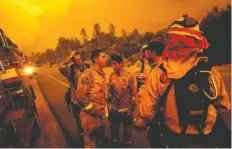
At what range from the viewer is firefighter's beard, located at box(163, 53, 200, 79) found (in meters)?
2.28

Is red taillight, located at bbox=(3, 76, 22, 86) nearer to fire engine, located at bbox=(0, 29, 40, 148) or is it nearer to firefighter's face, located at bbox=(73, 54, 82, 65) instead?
fire engine, located at bbox=(0, 29, 40, 148)

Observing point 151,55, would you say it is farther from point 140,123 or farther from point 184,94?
point 184,94

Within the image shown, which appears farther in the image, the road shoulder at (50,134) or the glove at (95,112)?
the road shoulder at (50,134)

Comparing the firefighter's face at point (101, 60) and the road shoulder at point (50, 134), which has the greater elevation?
the firefighter's face at point (101, 60)

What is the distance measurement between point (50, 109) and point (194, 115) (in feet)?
26.3

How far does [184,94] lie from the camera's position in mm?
2242

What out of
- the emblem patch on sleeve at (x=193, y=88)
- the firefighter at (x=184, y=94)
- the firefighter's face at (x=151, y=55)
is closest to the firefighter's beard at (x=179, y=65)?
the firefighter at (x=184, y=94)

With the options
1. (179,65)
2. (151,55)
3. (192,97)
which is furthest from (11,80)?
(192,97)

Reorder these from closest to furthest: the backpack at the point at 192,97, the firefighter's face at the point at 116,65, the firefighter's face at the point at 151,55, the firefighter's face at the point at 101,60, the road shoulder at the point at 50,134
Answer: the backpack at the point at 192,97, the firefighter's face at the point at 151,55, the firefighter's face at the point at 101,60, the firefighter's face at the point at 116,65, the road shoulder at the point at 50,134

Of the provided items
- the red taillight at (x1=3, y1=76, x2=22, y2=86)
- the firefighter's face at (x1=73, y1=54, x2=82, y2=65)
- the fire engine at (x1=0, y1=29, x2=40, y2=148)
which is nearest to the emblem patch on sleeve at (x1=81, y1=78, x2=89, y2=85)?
the firefighter's face at (x1=73, y1=54, x2=82, y2=65)

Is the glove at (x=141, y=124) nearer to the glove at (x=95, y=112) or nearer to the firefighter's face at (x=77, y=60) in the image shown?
the glove at (x=95, y=112)

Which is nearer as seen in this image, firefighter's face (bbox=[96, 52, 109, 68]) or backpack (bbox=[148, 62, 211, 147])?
backpack (bbox=[148, 62, 211, 147])

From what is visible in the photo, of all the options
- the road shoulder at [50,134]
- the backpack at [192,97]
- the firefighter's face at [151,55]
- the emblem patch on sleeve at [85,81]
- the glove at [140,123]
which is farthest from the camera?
the road shoulder at [50,134]

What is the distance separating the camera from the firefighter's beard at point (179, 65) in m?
2.28
